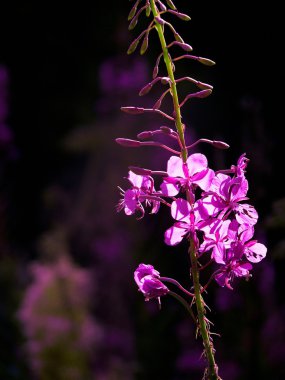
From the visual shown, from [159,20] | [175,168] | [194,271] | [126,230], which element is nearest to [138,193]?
[175,168]

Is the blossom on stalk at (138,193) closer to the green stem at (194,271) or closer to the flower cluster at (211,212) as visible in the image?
the flower cluster at (211,212)

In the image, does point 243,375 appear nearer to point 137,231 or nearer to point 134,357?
point 134,357

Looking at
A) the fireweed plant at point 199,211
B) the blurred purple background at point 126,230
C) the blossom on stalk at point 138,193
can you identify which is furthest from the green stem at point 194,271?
the blurred purple background at point 126,230

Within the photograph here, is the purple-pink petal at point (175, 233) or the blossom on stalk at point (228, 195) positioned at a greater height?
the blossom on stalk at point (228, 195)

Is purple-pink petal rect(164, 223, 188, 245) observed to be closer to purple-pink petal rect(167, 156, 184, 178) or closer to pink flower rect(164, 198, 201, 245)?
pink flower rect(164, 198, 201, 245)

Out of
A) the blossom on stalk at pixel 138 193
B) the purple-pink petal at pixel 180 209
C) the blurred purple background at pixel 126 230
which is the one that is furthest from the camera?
the blurred purple background at pixel 126 230

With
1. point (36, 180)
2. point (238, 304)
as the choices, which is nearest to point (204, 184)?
point (238, 304)

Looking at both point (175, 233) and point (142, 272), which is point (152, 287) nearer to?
point (142, 272)
